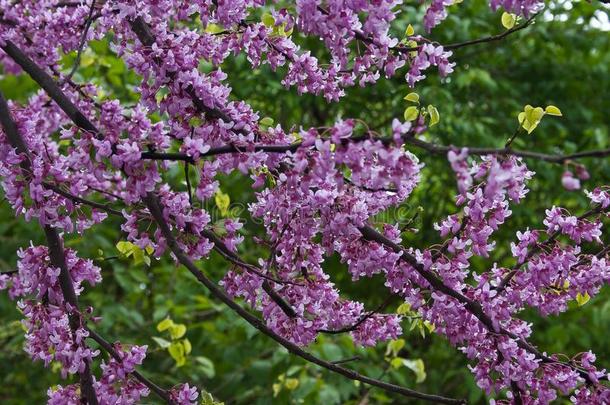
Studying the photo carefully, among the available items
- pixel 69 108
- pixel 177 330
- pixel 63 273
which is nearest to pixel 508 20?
pixel 69 108

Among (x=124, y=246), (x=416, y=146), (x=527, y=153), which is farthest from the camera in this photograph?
(x=124, y=246)

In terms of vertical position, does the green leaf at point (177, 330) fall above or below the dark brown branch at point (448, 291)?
above

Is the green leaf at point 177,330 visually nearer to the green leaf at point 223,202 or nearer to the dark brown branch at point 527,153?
the green leaf at point 223,202

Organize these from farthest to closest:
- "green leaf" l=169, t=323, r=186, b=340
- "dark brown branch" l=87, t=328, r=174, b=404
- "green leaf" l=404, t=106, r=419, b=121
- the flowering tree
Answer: "green leaf" l=169, t=323, r=186, b=340 < "dark brown branch" l=87, t=328, r=174, b=404 < the flowering tree < "green leaf" l=404, t=106, r=419, b=121

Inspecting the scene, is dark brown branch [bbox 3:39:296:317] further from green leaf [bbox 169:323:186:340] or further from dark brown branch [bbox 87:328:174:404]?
green leaf [bbox 169:323:186:340]

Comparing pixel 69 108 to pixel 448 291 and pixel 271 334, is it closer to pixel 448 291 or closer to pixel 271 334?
pixel 271 334

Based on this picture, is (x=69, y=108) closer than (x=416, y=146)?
No

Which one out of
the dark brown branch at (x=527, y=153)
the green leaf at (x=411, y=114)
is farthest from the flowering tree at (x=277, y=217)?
the dark brown branch at (x=527, y=153)

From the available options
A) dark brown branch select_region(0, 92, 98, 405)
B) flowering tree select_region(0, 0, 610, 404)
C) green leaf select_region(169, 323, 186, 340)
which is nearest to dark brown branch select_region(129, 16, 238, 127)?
flowering tree select_region(0, 0, 610, 404)

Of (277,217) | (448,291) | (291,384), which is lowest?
(448,291)

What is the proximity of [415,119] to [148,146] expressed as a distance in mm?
608

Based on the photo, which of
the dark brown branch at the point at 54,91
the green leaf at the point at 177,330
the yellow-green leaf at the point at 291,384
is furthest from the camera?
the yellow-green leaf at the point at 291,384

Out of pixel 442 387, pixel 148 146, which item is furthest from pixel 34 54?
pixel 442 387

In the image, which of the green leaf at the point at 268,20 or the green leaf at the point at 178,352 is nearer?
the green leaf at the point at 268,20
